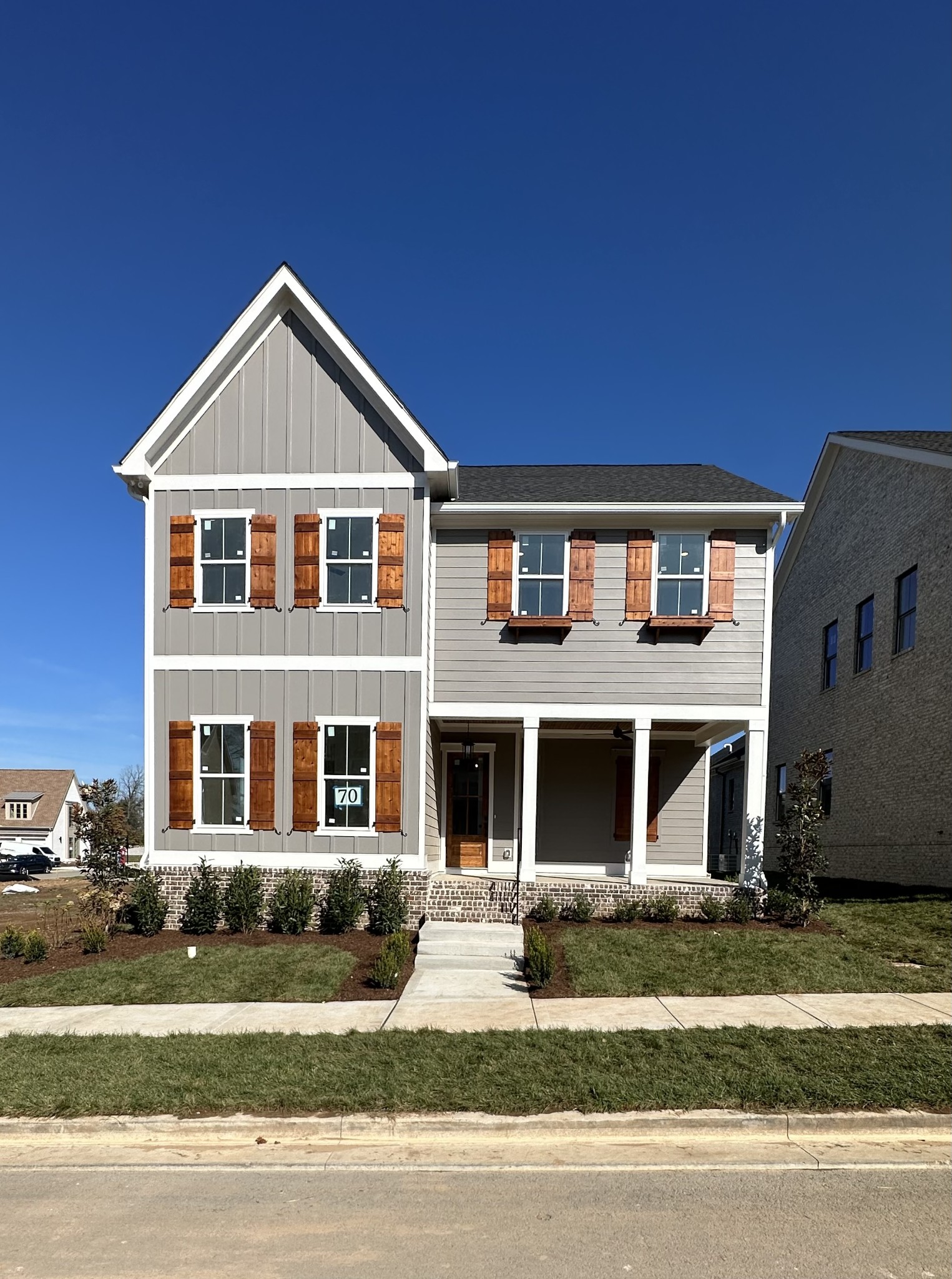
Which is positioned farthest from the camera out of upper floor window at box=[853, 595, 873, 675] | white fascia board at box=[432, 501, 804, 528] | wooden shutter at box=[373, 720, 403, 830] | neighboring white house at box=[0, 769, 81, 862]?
neighboring white house at box=[0, 769, 81, 862]

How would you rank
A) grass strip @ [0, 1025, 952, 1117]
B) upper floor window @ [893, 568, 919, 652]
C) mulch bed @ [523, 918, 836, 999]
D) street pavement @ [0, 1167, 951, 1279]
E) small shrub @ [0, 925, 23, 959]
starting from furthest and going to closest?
upper floor window @ [893, 568, 919, 652]
mulch bed @ [523, 918, 836, 999]
small shrub @ [0, 925, 23, 959]
grass strip @ [0, 1025, 952, 1117]
street pavement @ [0, 1167, 951, 1279]

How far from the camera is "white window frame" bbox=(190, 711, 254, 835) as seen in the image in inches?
512

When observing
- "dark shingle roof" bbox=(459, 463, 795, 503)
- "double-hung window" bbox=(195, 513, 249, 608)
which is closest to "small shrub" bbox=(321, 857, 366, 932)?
"double-hung window" bbox=(195, 513, 249, 608)

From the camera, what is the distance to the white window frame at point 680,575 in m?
13.4

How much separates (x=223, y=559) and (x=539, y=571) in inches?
214

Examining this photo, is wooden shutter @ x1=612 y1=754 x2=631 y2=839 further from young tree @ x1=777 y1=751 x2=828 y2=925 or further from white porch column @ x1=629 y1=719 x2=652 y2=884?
young tree @ x1=777 y1=751 x2=828 y2=925

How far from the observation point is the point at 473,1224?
436cm

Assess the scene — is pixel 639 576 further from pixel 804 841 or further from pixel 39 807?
pixel 39 807

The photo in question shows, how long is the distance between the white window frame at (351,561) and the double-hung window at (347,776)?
15.5 inches

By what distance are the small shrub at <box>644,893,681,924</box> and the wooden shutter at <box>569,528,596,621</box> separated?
4.68 metres

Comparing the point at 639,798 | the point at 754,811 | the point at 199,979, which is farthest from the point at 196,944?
the point at 754,811

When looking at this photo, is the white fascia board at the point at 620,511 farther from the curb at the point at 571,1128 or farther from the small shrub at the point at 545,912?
the curb at the point at 571,1128

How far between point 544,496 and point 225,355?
587 centimetres

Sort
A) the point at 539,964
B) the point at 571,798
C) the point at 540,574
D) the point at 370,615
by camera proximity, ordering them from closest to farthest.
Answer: the point at 539,964 < the point at 370,615 < the point at 540,574 < the point at 571,798
